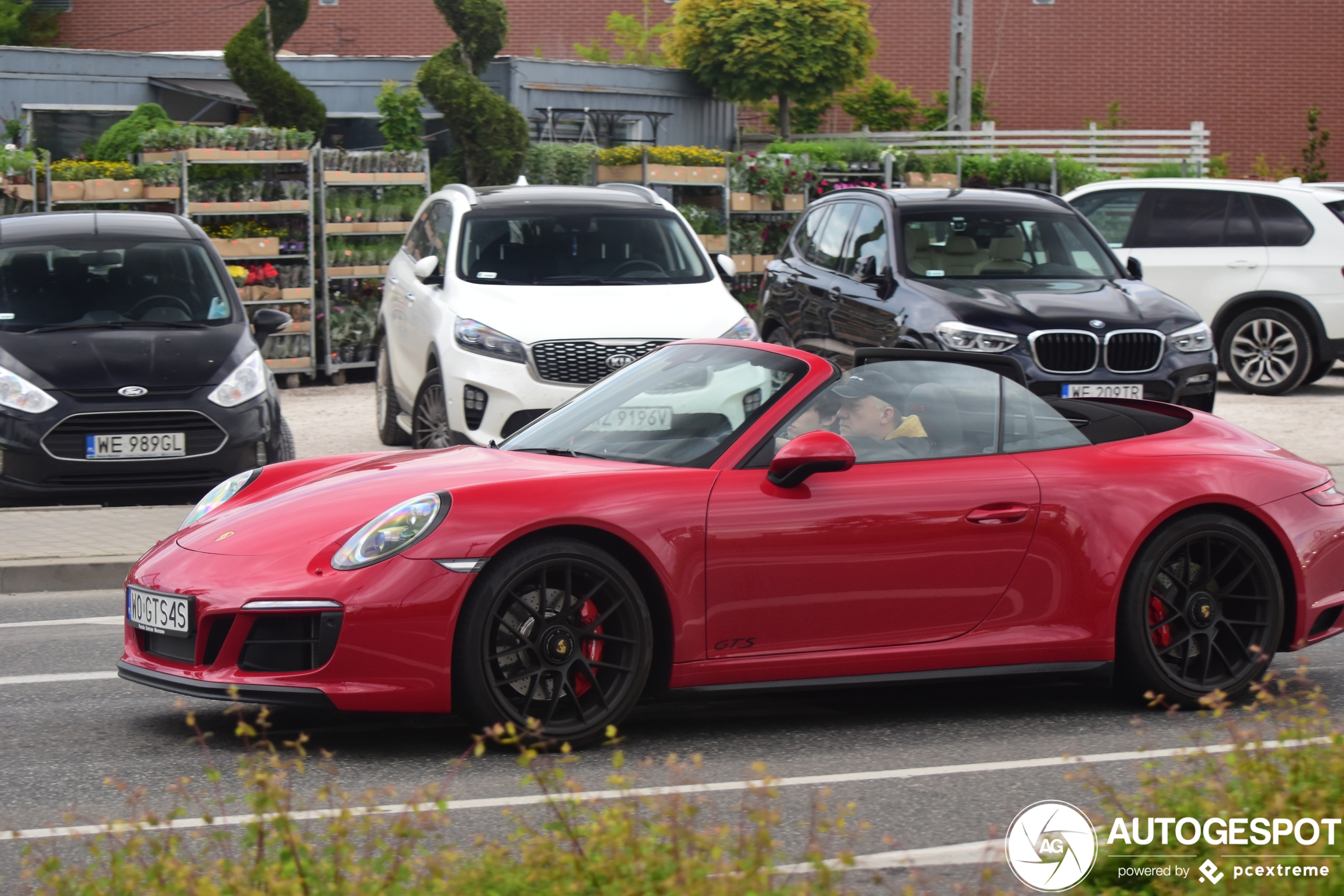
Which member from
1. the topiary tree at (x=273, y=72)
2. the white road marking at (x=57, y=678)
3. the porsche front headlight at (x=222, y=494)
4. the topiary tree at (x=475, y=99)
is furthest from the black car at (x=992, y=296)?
the topiary tree at (x=273, y=72)

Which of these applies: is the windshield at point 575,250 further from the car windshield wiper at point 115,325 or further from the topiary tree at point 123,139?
the topiary tree at point 123,139

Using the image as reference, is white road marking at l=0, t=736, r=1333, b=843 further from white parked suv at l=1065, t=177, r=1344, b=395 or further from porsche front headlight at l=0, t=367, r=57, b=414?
white parked suv at l=1065, t=177, r=1344, b=395

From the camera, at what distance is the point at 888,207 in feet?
42.8

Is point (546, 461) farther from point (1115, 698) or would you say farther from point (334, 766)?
point (1115, 698)

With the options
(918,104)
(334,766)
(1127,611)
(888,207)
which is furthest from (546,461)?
(918,104)

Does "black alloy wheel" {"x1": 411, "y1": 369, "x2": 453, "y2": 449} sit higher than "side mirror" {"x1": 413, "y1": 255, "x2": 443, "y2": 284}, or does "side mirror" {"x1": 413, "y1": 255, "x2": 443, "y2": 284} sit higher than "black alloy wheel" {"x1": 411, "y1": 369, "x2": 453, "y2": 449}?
"side mirror" {"x1": 413, "y1": 255, "x2": 443, "y2": 284}

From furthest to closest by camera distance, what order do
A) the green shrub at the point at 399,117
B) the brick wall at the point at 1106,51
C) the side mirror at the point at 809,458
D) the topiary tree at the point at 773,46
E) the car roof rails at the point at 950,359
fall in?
the brick wall at the point at 1106,51, the topiary tree at the point at 773,46, the green shrub at the point at 399,117, the car roof rails at the point at 950,359, the side mirror at the point at 809,458

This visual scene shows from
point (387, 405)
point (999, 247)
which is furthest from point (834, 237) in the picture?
point (387, 405)

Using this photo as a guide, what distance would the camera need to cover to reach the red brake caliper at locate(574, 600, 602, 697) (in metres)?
5.43

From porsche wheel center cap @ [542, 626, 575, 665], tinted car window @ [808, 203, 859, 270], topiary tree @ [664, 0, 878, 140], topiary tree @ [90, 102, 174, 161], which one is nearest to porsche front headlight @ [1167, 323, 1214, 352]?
tinted car window @ [808, 203, 859, 270]

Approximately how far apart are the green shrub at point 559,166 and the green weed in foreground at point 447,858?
18257 mm

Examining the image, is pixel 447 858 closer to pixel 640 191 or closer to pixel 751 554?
pixel 751 554

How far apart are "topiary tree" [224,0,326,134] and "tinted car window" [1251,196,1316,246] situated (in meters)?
11.2

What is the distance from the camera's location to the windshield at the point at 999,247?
41.4 feet
